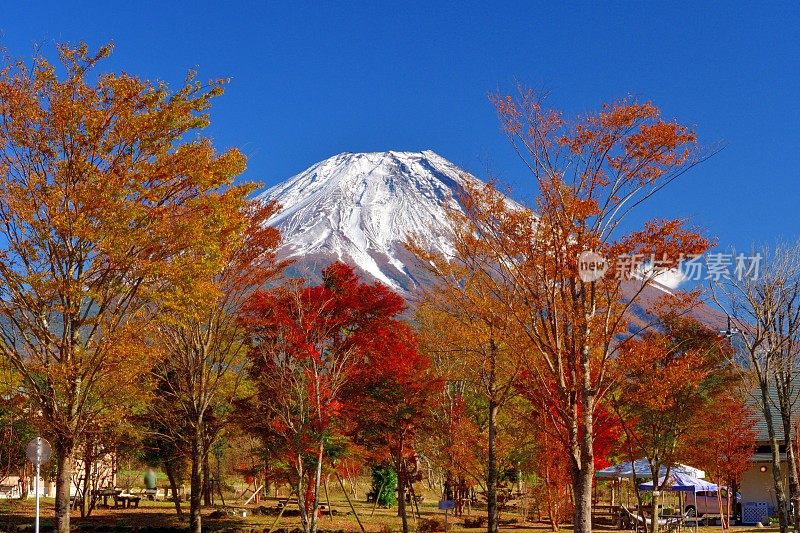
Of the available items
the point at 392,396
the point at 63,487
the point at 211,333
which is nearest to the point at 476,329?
the point at 392,396

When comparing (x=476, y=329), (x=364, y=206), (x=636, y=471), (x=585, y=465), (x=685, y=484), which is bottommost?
(x=685, y=484)

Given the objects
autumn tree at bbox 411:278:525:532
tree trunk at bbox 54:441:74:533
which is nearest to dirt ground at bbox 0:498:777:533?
autumn tree at bbox 411:278:525:532

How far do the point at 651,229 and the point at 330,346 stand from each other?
35.8 ft

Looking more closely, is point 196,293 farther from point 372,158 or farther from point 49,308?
point 372,158

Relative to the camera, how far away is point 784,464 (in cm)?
2838

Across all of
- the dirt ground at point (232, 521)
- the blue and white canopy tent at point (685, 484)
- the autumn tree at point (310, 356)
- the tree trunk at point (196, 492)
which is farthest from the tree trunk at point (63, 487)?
the blue and white canopy tent at point (685, 484)

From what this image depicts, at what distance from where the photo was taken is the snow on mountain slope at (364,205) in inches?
5315

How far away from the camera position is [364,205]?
163875 millimetres

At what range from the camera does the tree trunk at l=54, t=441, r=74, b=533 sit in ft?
38.2

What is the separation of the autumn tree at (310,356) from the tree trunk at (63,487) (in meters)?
6.06

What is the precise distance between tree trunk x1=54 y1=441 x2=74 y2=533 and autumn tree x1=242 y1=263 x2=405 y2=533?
6057 millimetres

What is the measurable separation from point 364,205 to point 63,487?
501 ft

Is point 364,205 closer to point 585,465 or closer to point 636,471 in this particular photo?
point 636,471

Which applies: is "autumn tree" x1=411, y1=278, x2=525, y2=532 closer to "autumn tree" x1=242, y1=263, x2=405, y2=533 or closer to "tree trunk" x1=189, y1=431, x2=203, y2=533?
"autumn tree" x1=242, y1=263, x2=405, y2=533
